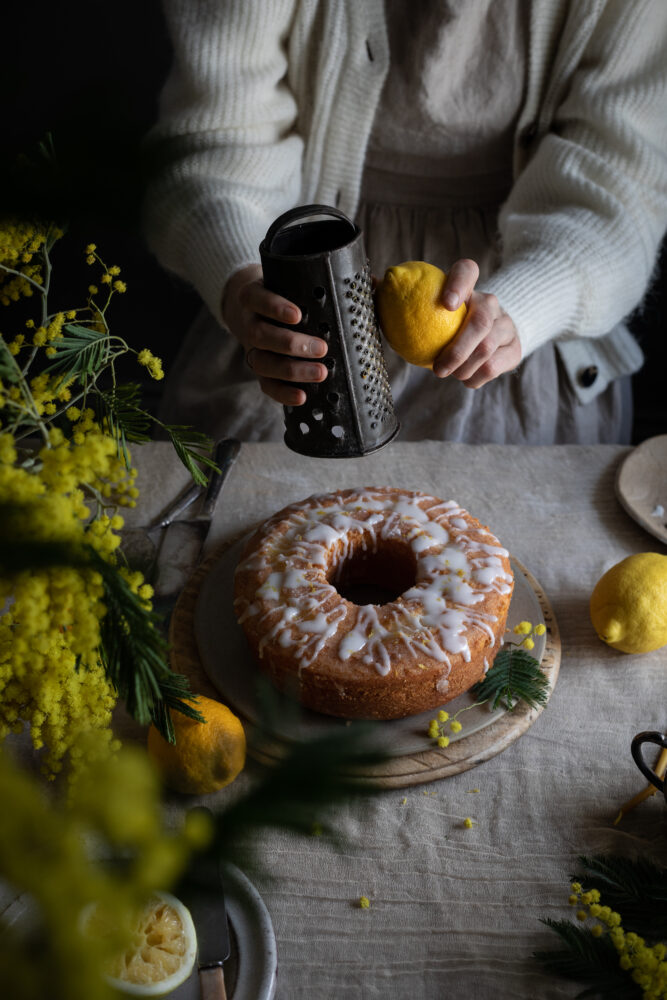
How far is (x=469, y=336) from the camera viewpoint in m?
1.11

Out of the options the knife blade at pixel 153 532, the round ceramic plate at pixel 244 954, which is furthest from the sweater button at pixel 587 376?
the round ceramic plate at pixel 244 954

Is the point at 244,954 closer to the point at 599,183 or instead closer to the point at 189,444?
the point at 189,444

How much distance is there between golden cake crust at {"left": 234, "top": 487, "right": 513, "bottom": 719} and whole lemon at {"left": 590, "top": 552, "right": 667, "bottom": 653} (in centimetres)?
15

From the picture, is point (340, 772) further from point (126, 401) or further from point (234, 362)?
point (234, 362)

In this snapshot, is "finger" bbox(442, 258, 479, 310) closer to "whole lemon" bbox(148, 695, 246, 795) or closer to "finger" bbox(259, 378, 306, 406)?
"finger" bbox(259, 378, 306, 406)

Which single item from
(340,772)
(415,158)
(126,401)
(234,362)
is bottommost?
(234,362)

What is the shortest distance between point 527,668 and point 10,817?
935 mm

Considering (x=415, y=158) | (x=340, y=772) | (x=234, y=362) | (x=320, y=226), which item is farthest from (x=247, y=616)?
(x=415, y=158)

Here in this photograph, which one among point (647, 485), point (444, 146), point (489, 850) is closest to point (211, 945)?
point (489, 850)

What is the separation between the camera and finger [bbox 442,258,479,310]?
102cm

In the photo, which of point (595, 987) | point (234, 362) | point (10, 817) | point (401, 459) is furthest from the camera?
point (234, 362)

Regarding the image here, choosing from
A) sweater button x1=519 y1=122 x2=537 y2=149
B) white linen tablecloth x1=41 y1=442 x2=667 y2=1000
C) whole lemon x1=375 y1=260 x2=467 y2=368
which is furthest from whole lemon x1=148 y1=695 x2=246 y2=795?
sweater button x1=519 y1=122 x2=537 y2=149

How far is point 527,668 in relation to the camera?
109 cm

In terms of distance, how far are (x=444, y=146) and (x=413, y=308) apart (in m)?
0.86
